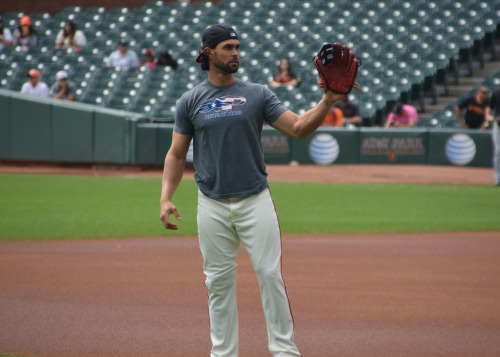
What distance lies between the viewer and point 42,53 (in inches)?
1022

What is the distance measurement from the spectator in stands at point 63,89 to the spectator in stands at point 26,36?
453 centimetres

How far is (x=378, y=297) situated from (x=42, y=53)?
68.2 ft

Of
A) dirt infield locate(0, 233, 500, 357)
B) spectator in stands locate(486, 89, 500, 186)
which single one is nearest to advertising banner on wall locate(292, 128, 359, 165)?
spectator in stands locate(486, 89, 500, 186)

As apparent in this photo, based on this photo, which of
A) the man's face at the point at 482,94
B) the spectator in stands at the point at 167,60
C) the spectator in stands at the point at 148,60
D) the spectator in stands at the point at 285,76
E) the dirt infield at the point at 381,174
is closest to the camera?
the dirt infield at the point at 381,174

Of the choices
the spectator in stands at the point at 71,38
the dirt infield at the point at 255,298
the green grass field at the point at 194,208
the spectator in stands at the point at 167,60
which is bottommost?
the green grass field at the point at 194,208

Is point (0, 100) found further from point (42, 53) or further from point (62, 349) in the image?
point (62, 349)

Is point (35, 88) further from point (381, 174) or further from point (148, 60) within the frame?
point (381, 174)

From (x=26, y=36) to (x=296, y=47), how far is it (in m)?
8.67

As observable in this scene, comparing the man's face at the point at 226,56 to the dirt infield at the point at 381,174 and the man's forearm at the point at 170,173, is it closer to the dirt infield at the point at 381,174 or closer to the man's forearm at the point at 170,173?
the man's forearm at the point at 170,173

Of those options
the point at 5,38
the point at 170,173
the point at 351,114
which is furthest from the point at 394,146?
the point at 170,173

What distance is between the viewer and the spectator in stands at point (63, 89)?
21969 mm

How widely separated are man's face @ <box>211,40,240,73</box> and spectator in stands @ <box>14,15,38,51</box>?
2292 cm

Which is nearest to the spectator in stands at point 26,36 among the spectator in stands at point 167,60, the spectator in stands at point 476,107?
the spectator in stands at point 167,60

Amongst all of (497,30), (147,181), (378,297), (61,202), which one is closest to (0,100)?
(147,181)
